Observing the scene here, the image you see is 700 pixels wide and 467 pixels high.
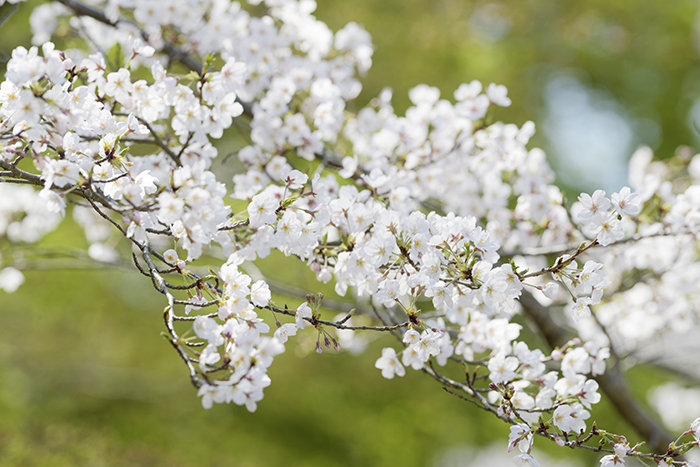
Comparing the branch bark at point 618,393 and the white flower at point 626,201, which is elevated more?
the white flower at point 626,201

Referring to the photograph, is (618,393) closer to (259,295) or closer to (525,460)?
(525,460)

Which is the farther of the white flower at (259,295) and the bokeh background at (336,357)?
the bokeh background at (336,357)

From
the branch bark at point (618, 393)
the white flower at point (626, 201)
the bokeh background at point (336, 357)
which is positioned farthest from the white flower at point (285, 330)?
the bokeh background at point (336, 357)

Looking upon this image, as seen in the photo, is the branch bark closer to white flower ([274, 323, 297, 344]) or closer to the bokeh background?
white flower ([274, 323, 297, 344])

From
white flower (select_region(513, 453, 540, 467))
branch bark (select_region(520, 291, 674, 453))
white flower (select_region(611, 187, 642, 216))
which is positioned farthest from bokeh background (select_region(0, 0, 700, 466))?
white flower (select_region(513, 453, 540, 467))

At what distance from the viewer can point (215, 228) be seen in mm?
1283

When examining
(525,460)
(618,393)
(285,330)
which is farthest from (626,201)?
(618,393)

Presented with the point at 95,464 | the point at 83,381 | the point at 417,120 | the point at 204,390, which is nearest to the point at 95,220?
the point at 95,464

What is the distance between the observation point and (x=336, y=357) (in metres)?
6.95

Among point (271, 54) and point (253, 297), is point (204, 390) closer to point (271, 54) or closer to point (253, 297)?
point (253, 297)

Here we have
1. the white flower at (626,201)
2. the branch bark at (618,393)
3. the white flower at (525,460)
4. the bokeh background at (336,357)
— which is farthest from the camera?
the bokeh background at (336,357)

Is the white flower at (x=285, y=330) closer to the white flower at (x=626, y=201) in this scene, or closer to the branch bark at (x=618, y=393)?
the white flower at (x=626, y=201)

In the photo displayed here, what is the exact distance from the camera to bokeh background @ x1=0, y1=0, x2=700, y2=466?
Result: 616 centimetres

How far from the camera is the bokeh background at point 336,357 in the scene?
243 inches
